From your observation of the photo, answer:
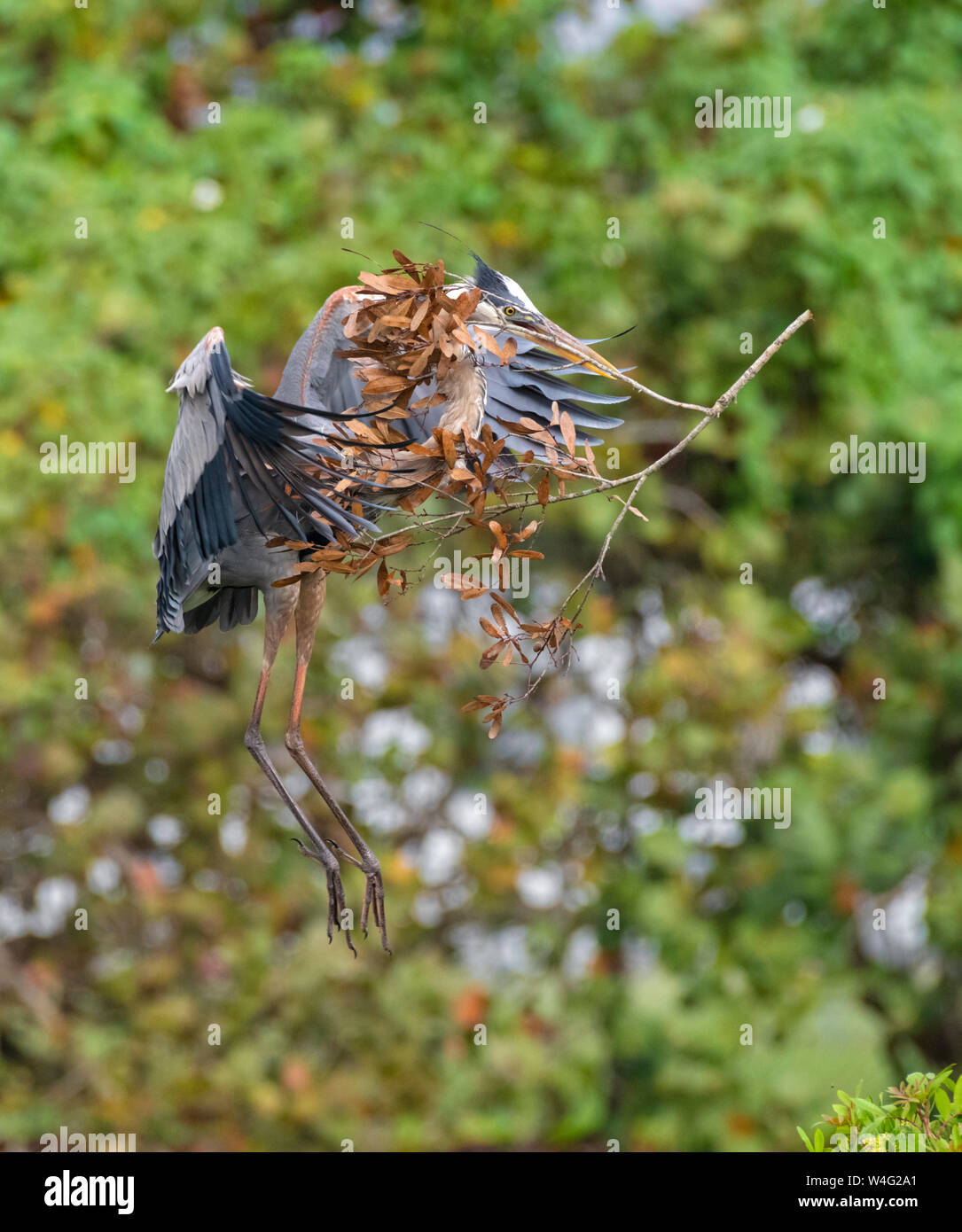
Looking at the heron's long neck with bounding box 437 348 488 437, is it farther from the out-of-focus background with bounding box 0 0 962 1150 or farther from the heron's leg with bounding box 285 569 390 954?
the out-of-focus background with bounding box 0 0 962 1150

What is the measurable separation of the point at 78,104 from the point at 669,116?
75.2 inches

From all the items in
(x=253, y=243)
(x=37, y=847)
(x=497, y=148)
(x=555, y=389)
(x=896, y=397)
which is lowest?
(x=37, y=847)

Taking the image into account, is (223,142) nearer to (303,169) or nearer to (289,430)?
(303,169)

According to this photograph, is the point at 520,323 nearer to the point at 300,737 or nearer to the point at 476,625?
the point at 300,737

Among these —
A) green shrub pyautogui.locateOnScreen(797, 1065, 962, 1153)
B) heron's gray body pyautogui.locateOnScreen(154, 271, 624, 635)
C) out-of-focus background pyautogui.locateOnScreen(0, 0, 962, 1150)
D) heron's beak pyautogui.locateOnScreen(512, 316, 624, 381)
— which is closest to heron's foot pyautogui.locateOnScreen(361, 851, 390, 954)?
heron's gray body pyautogui.locateOnScreen(154, 271, 624, 635)

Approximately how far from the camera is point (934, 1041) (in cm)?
517

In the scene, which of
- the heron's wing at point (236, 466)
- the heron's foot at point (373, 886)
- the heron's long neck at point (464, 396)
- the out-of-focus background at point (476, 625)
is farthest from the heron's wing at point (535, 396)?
the out-of-focus background at point (476, 625)

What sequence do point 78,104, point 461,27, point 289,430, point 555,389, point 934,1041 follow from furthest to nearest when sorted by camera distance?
point 934,1041, point 461,27, point 78,104, point 555,389, point 289,430

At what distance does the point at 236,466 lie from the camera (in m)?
1.48

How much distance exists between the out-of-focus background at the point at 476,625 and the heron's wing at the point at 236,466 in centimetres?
252

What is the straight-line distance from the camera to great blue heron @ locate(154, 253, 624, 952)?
146 centimetres

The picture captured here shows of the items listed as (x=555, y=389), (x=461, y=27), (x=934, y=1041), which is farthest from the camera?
(x=934, y=1041)

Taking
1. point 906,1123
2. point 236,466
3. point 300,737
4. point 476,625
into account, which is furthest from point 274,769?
point 476,625

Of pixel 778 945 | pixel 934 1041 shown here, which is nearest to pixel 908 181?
pixel 778 945
